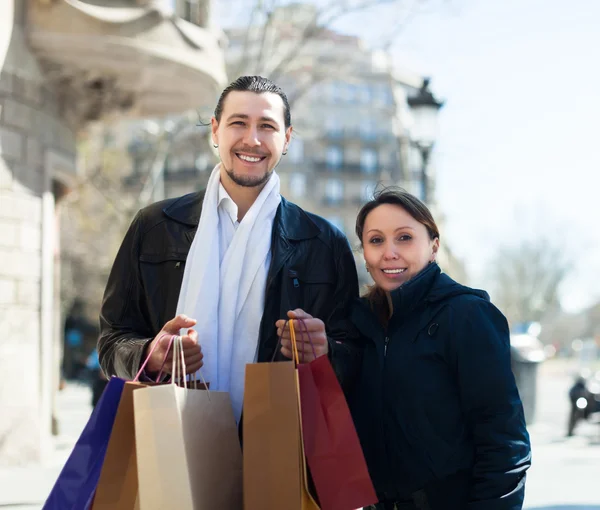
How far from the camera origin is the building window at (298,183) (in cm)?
6825

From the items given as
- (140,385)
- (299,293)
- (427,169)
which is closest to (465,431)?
(299,293)

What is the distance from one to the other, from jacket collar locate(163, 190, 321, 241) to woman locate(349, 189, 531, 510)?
25cm

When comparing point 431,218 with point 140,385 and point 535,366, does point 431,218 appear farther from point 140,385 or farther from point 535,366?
point 535,366

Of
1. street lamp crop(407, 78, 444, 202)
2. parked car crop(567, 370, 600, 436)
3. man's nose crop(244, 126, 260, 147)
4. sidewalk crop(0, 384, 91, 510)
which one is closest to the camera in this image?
man's nose crop(244, 126, 260, 147)

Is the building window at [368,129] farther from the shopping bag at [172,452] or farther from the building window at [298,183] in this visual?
the shopping bag at [172,452]

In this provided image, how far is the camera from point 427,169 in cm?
1338

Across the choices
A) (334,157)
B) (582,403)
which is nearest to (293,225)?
(582,403)

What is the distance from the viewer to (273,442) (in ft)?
8.66

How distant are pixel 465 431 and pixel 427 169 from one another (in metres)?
10.6

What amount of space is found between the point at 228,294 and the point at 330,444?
670mm

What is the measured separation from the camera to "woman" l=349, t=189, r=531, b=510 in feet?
9.52

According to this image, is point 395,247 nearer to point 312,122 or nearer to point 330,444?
point 330,444

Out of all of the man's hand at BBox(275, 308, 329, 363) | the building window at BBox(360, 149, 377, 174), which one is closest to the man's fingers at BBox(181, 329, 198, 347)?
the man's hand at BBox(275, 308, 329, 363)

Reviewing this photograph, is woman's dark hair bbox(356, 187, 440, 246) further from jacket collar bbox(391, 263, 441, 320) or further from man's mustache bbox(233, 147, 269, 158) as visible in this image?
man's mustache bbox(233, 147, 269, 158)
